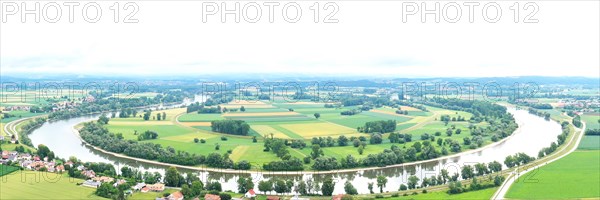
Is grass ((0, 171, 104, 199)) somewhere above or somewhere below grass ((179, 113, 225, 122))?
below

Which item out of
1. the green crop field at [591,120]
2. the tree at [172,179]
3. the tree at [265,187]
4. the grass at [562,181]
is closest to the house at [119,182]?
the tree at [172,179]

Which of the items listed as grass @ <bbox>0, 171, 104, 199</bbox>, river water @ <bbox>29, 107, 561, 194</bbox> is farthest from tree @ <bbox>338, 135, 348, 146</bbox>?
grass @ <bbox>0, 171, 104, 199</bbox>

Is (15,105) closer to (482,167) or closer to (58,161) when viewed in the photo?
(58,161)

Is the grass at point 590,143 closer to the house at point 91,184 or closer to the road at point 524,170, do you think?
the road at point 524,170

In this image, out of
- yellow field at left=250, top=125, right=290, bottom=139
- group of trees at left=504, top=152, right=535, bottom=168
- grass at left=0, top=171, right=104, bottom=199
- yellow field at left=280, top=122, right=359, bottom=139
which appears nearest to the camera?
grass at left=0, top=171, right=104, bottom=199

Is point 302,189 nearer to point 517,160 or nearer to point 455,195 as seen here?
point 455,195

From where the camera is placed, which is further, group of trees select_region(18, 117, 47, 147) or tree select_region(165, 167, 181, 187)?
group of trees select_region(18, 117, 47, 147)

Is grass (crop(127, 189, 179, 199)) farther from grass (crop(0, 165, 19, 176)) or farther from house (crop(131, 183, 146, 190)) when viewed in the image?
grass (crop(0, 165, 19, 176))

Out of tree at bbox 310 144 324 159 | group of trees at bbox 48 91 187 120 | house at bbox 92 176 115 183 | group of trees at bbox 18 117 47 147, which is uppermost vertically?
group of trees at bbox 48 91 187 120
